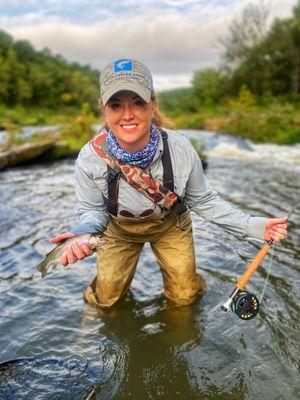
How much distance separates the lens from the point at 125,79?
331cm

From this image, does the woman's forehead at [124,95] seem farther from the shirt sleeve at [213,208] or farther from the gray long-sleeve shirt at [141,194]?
the shirt sleeve at [213,208]

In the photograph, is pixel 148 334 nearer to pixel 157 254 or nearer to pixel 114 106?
pixel 157 254

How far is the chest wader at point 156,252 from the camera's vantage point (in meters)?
4.17

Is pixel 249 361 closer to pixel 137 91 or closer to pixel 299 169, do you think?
pixel 137 91

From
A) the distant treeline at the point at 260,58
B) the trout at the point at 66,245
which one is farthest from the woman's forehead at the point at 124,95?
the distant treeline at the point at 260,58

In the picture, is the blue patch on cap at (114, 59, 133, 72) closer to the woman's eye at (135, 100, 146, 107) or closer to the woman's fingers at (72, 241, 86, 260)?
the woman's eye at (135, 100, 146, 107)

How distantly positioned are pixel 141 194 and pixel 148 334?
1.45 metres

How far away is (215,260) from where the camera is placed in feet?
19.9

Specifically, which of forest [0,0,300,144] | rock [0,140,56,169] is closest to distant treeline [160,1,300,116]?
forest [0,0,300,144]

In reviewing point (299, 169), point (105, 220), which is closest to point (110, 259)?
point (105, 220)

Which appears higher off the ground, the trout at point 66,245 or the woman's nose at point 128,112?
the woman's nose at point 128,112

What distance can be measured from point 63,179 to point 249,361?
9439mm

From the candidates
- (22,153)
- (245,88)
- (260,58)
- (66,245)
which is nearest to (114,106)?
(66,245)

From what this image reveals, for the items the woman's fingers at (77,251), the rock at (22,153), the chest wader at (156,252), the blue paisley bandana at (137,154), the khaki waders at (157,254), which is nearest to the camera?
the woman's fingers at (77,251)
